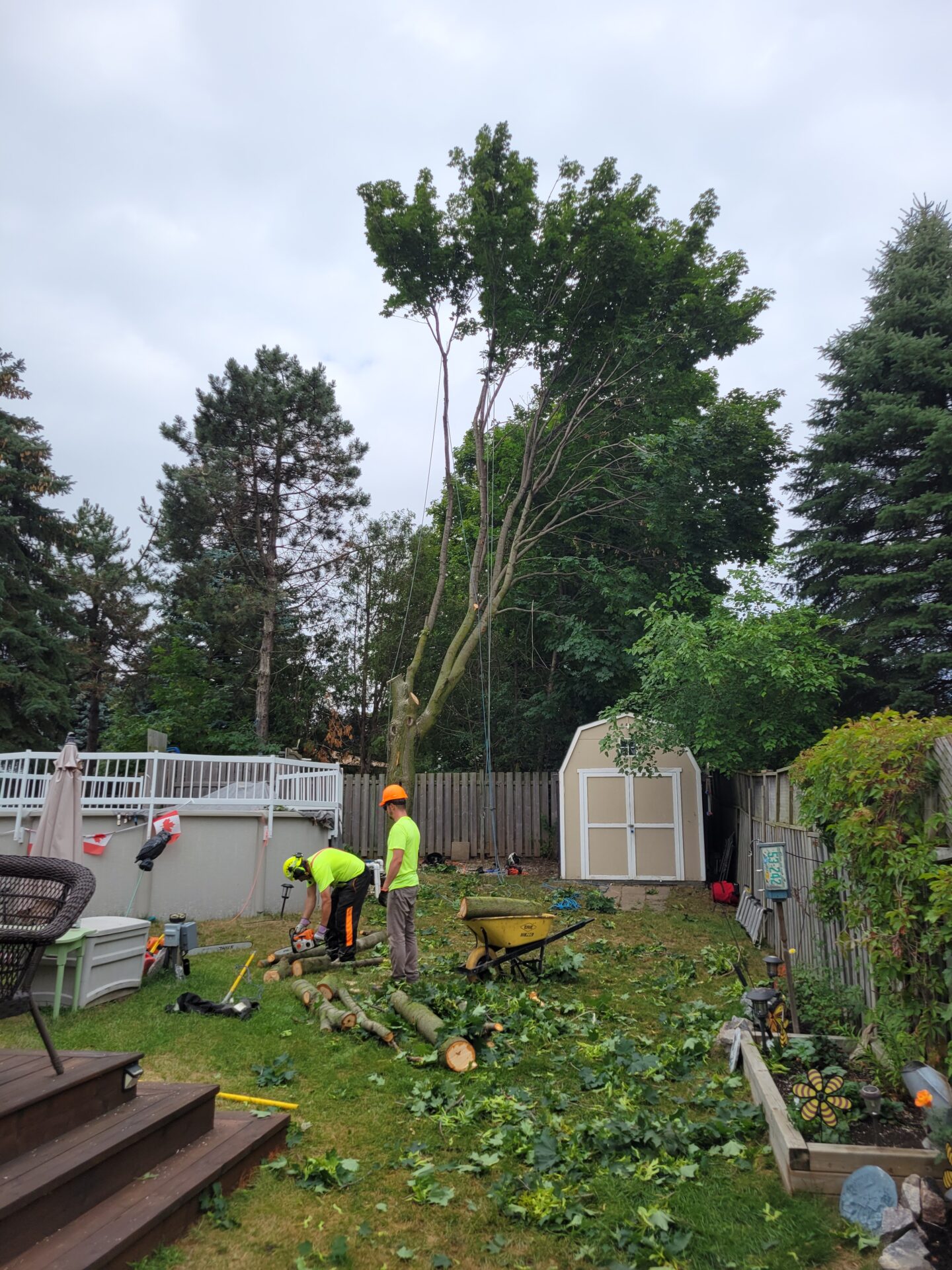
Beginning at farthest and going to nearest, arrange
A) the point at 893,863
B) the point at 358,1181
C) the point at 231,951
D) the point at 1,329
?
the point at 1,329 → the point at 231,951 → the point at 893,863 → the point at 358,1181

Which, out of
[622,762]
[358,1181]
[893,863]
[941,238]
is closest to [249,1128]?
[358,1181]

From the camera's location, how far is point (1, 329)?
20.9 metres

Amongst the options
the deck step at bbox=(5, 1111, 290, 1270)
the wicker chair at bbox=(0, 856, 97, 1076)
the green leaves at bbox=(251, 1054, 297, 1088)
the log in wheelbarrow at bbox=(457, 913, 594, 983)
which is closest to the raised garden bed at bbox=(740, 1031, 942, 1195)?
the deck step at bbox=(5, 1111, 290, 1270)

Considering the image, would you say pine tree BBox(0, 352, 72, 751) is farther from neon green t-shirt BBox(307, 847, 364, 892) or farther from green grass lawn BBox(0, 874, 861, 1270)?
green grass lawn BBox(0, 874, 861, 1270)

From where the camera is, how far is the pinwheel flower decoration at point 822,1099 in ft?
12.6

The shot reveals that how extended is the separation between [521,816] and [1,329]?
1796cm

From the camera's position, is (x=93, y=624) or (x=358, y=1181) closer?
(x=358, y=1181)

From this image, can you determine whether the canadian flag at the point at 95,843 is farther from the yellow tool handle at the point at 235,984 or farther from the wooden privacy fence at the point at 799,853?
the wooden privacy fence at the point at 799,853

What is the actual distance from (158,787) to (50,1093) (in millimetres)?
8358

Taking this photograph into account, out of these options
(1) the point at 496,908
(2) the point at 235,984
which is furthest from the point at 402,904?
(2) the point at 235,984

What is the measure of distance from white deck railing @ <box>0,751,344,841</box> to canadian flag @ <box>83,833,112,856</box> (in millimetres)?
353

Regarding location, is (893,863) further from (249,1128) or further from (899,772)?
(249,1128)

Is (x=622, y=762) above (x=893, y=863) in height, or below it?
above

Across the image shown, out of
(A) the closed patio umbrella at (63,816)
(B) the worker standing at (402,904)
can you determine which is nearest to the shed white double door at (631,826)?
(B) the worker standing at (402,904)
